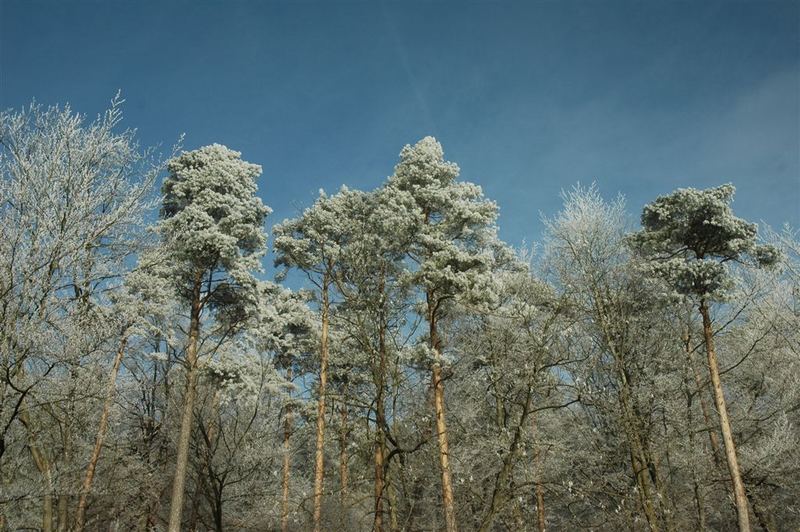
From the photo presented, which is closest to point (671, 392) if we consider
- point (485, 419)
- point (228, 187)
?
point (485, 419)

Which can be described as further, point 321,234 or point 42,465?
point 321,234

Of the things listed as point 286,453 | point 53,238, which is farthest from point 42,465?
point 286,453

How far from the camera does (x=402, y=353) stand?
39.8 feet

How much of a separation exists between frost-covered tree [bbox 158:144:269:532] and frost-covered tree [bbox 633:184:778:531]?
459 inches

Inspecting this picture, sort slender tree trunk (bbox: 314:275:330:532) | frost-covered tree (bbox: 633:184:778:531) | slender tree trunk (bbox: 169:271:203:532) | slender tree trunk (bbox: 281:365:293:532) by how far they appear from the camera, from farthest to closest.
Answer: slender tree trunk (bbox: 281:365:293:532) → slender tree trunk (bbox: 314:275:330:532) → slender tree trunk (bbox: 169:271:203:532) → frost-covered tree (bbox: 633:184:778:531)

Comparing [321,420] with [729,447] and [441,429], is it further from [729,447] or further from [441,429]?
[729,447]

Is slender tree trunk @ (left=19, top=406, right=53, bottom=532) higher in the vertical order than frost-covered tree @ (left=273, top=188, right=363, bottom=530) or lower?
lower

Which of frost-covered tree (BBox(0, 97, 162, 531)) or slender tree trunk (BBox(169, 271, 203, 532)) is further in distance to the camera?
slender tree trunk (BBox(169, 271, 203, 532))

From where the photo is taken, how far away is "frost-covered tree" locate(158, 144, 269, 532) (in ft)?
51.2

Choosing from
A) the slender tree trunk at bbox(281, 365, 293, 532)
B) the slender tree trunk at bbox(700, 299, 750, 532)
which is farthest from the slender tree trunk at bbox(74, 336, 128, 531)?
the slender tree trunk at bbox(700, 299, 750, 532)

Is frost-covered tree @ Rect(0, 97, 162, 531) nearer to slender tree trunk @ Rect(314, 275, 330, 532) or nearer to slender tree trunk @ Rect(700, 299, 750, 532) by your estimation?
slender tree trunk @ Rect(314, 275, 330, 532)

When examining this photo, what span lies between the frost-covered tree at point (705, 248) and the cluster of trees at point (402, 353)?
56 millimetres

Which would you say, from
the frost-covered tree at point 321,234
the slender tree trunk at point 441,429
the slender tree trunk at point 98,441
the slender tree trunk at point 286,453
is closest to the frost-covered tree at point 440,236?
the slender tree trunk at point 441,429

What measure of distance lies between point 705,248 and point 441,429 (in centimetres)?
787
